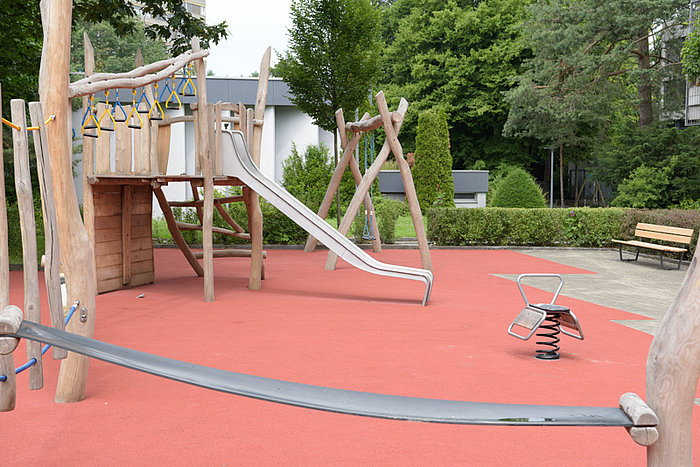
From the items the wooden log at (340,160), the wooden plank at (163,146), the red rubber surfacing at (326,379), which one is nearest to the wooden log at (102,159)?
the wooden plank at (163,146)

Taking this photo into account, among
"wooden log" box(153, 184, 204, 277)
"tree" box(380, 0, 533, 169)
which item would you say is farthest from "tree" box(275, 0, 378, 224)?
"tree" box(380, 0, 533, 169)

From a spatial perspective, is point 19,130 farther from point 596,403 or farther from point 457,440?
point 596,403

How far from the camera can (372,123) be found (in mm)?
12188

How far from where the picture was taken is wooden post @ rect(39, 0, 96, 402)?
4.29m

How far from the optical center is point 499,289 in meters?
9.99

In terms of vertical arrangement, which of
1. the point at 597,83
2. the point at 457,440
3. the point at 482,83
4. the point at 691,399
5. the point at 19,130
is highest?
the point at 482,83

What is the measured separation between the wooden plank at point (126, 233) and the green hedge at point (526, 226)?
8640 mm

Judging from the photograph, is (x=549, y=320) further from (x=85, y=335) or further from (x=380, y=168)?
(x=380, y=168)

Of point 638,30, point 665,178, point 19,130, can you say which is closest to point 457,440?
point 19,130

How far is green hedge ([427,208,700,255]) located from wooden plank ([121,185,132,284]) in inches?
340

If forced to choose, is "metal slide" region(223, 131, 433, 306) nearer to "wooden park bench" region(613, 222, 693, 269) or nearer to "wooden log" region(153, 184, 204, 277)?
"wooden log" region(153, 184, 204, 277)

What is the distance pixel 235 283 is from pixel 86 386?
224 inches

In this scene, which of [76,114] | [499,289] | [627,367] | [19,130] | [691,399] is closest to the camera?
[691,399]

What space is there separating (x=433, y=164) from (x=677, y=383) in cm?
2421
